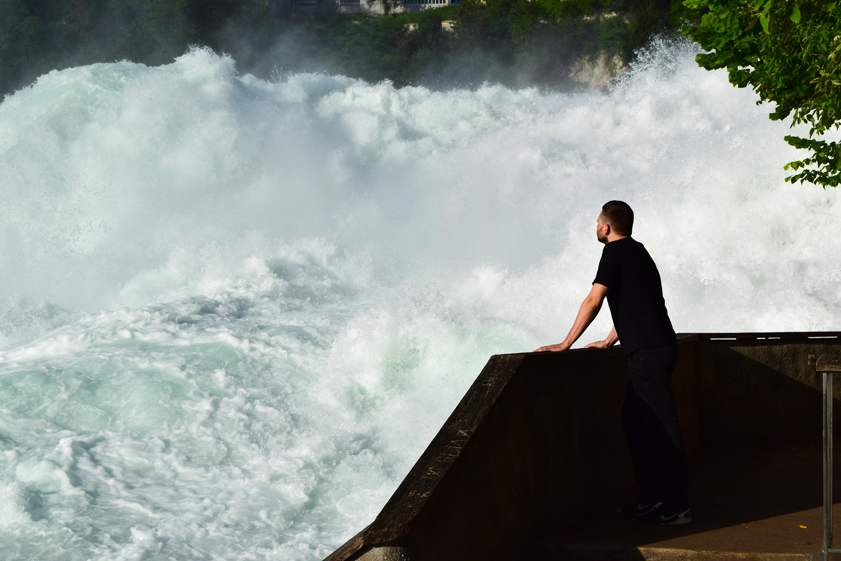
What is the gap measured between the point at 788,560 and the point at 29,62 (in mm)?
53538

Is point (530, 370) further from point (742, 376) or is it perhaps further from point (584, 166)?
point (584, 166)

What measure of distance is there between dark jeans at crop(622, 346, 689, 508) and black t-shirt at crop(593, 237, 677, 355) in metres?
0.06

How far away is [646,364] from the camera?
3.76 m

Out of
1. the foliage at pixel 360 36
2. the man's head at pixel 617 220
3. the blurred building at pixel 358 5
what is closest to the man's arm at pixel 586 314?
the man's head at pixel 617 220

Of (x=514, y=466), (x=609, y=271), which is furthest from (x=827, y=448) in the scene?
(x=609, y=271)

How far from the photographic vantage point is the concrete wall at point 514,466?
276cm

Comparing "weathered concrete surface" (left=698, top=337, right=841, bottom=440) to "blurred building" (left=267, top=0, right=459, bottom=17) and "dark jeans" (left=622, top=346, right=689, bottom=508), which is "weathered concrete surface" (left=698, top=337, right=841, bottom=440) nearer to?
"dark jeans" (left=622, top=346, right=689, bottom=508)

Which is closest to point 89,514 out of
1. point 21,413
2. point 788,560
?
point 21,413

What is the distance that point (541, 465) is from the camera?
11.7 ft

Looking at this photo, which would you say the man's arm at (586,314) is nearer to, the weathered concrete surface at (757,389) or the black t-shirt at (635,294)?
the black t-shirt at (635,294)

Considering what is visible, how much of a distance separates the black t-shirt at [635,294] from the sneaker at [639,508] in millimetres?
713

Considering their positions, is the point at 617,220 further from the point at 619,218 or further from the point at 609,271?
the point at 609,271

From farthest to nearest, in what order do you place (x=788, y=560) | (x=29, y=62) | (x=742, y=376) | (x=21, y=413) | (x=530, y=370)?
(x=29, y=62) < (x=21, y=413) < (x=742, y=376) < (x=530, y=370) < (x=788, y=560)

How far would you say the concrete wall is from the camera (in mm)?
2756
